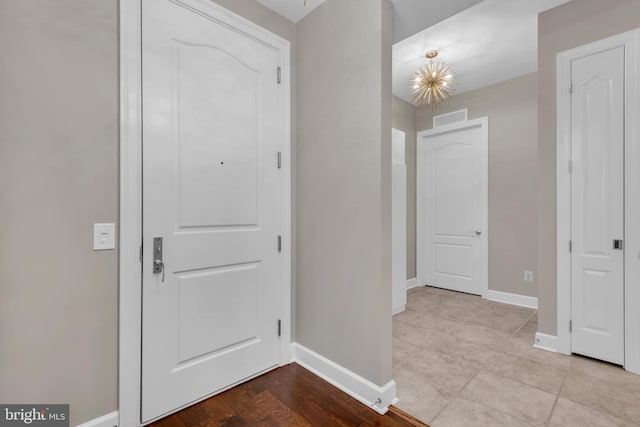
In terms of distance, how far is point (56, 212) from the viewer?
1.37 metres

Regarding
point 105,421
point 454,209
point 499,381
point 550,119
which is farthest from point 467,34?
point 105,421

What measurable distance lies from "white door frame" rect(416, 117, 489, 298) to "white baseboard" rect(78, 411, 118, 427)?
13.6 feet

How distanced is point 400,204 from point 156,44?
107 inches

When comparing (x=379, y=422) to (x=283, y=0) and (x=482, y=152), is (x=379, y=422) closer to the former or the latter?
(x=283, y=0)

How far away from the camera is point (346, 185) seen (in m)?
1.97

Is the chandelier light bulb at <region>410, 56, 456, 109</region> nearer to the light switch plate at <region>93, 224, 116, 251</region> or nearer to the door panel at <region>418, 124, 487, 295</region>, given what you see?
the door panel at <region>418, 124, 487, 295</region>

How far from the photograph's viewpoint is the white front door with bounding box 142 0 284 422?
1627 mm

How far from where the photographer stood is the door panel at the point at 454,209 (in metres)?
4.08

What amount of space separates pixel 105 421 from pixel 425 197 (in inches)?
175

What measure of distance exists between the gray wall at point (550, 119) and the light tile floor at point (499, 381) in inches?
15.5

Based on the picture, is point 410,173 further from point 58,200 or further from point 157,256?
point 58,200

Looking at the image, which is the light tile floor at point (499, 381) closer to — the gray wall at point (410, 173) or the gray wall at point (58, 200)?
the gray wall at point (410, 173)

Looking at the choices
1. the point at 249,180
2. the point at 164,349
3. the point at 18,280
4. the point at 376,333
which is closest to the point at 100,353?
the point at 164,349

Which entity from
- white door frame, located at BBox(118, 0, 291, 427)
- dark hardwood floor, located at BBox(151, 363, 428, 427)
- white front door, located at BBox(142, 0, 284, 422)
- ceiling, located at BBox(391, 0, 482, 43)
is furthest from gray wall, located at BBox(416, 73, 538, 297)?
white door frame, located at BBox(118, 0, 291, 427)
